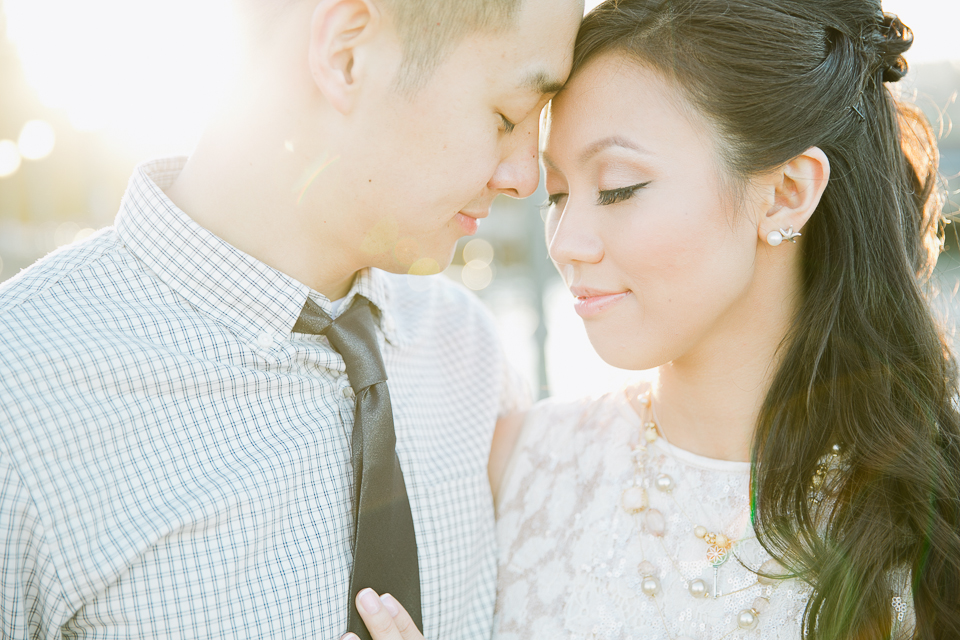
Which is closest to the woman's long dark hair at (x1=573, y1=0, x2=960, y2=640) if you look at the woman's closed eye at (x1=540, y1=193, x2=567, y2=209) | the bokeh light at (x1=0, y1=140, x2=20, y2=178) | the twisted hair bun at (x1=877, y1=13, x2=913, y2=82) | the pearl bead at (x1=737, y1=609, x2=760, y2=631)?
the twisted hair bun at (x1=877, y1=13, x2=913, y2=82)

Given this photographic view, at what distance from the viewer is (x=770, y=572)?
1.70 metres

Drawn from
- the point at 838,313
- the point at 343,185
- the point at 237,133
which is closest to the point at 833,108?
the point at 838,313

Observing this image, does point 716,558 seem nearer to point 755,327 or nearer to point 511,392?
point 755,327

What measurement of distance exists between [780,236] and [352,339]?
1.01m

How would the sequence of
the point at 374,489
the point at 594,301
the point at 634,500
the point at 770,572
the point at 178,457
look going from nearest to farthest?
the point at 178,457
the point at 374,489
the point at 770,572
the point at 594,301
the point at 634,500

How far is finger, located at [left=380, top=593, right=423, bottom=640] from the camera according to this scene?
1.53m

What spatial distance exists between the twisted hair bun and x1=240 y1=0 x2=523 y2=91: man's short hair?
880 millimetres

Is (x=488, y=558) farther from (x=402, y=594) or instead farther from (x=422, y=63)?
(x=422, y=63)

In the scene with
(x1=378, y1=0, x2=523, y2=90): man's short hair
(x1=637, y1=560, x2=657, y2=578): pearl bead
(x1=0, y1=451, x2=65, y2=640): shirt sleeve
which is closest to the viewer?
(x1=0, y1=451, x2=65, y2=640): shirt sleeve

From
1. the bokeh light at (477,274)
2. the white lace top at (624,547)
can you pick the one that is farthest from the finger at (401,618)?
the bokeh light at (477,274)

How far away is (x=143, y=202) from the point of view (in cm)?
165

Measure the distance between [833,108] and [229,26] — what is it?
1.42 meters

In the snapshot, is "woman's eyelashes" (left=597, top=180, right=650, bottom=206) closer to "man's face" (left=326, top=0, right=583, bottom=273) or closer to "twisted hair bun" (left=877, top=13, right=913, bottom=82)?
"man's face" (left=326, top=0, right=583, bottom=273)

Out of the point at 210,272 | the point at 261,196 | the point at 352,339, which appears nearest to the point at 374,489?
the point at 352,339
